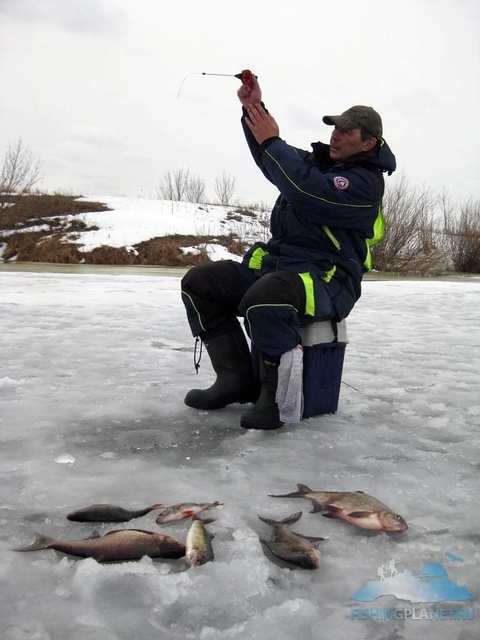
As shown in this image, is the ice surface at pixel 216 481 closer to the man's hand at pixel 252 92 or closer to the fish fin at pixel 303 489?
the fish fin at pixel 303 489

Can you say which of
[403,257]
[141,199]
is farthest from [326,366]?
[141,199]

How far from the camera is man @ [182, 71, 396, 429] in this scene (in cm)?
244

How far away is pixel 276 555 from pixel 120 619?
42 centimetres

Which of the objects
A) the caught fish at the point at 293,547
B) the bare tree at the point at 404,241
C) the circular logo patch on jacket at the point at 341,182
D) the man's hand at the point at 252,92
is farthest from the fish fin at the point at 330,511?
the bare tree at the point at 404,241

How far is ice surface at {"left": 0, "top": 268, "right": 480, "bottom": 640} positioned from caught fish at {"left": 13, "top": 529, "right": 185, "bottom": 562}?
0.02 meters

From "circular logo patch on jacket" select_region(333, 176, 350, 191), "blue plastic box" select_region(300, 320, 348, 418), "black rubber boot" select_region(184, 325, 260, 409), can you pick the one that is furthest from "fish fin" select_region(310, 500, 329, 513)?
"circular logo patch on jacket" select_region(333, 176, 350, 191)

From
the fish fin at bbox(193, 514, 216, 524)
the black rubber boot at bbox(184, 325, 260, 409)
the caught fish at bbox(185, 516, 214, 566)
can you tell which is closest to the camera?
the caught fish at bbox(185, 516, 214, 566)

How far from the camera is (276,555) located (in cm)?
150

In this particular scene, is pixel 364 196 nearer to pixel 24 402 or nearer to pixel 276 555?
pixel 276 555

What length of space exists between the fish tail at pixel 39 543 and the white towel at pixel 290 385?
115 centimetres

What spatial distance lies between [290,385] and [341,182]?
Answer: 2.76 feet

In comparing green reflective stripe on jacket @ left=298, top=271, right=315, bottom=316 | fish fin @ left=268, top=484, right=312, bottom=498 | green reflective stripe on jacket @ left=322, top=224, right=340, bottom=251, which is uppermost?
green reflective stripe on jacket @ left=322, top=224, right=340, bottom=251

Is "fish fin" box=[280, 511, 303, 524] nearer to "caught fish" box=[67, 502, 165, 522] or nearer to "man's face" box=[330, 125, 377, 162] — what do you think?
"caught fish" box=[67, 502, 165, 522]

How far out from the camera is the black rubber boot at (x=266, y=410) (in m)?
2.46
